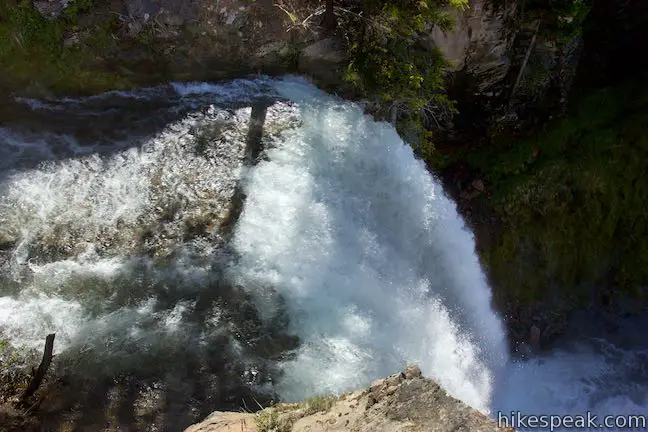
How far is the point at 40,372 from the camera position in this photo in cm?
646

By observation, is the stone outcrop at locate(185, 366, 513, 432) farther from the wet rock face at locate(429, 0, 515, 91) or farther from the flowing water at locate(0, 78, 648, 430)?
the wet rock face at locate(429, 0, 515, 91)

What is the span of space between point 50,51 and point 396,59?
654 cm

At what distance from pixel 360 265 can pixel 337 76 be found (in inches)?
158

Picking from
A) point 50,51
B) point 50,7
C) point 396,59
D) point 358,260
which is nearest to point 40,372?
point 358,260

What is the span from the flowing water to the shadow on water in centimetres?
2

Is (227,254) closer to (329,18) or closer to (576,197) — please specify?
(329,18)

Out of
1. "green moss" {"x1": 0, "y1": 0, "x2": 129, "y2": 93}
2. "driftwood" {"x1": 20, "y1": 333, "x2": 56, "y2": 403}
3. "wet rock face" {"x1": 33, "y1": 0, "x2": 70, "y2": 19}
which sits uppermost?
"wet rock face" {"x1": 33, "y1": 0, "x2": 70, "y2": 19}

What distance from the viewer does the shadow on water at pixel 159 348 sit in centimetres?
649

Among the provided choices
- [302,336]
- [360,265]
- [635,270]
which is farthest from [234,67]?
[635,270]

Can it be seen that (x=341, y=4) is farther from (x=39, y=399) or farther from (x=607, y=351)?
(x=607, y=351)

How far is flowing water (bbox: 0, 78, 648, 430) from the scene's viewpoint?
22.6ft

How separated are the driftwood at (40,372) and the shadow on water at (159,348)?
0.14m

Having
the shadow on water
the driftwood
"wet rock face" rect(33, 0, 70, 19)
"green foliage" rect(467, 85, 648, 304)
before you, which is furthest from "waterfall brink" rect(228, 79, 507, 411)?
"wet rock face" rect(33, 0, 70, 19)

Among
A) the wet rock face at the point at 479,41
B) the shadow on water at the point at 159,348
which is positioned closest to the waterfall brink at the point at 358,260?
the shadow on water at the point at 159,348
